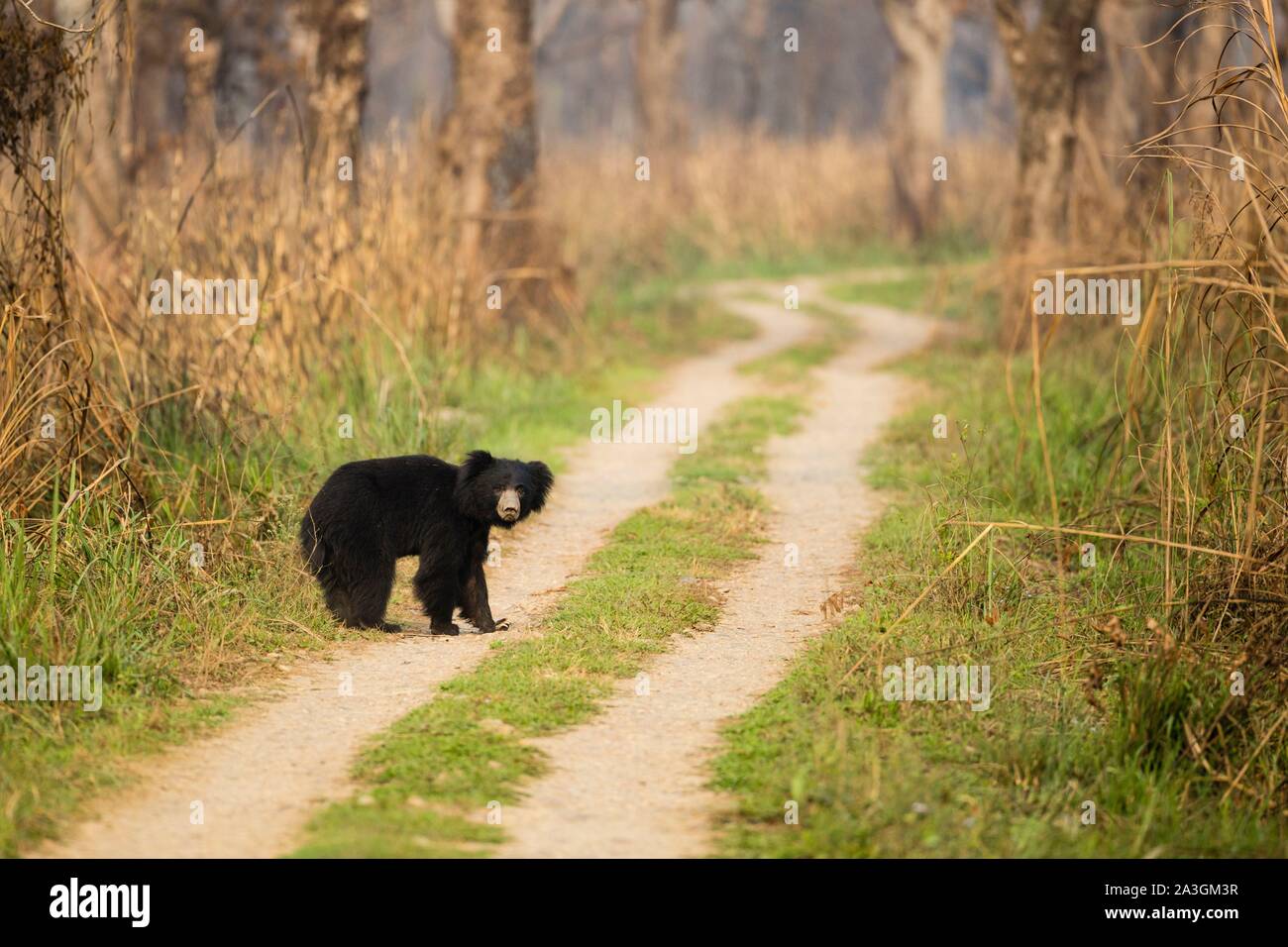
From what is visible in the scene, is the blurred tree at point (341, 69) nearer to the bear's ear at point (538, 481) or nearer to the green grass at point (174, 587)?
the green grass at point (174, 587)

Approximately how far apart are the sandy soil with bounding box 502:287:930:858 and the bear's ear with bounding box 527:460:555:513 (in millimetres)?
886

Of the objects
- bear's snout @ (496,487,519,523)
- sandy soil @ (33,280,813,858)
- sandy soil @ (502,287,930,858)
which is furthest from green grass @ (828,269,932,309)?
bear's snout @ (496,487,519,523)

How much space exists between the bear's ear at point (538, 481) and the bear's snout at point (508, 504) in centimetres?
18

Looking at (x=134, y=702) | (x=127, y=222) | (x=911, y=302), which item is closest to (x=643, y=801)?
(x=134, y=702)

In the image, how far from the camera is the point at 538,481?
7059mm

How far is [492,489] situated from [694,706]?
1418mm

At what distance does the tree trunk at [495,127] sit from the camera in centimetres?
1443

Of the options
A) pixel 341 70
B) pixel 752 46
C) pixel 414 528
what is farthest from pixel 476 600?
pixel 752 46

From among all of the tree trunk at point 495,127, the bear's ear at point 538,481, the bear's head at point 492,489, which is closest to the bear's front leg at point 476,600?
the bear's head at point 492,489

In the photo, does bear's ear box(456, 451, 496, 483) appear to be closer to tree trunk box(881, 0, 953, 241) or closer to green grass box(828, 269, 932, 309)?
green grass box(828, 269, 932, 309)

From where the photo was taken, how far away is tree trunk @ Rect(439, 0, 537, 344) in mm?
14430

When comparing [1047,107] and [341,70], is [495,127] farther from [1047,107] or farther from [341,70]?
[1047,107]
